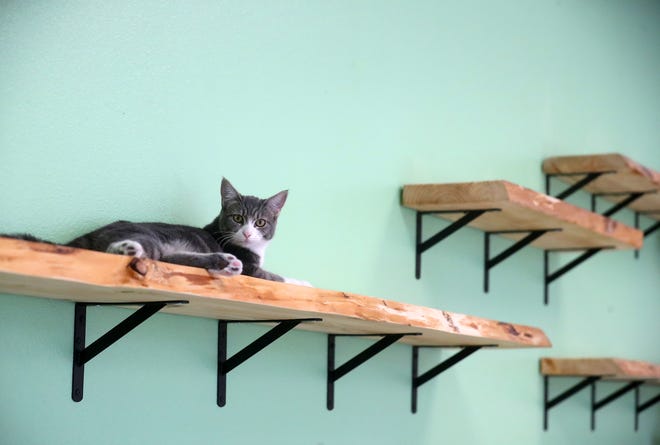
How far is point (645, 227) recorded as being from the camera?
419cm

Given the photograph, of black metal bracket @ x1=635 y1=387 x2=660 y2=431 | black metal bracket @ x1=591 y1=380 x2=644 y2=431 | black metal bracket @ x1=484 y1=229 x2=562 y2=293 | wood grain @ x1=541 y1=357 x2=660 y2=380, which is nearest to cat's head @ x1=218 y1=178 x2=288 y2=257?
black metal bracket @ x1=484 y1=229 x2=562 y2=293

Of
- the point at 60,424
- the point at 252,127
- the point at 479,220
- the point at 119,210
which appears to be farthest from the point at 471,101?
the point at 60,424

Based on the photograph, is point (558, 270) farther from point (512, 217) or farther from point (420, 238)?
point (420, 238)

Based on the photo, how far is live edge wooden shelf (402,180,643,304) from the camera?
2.41m

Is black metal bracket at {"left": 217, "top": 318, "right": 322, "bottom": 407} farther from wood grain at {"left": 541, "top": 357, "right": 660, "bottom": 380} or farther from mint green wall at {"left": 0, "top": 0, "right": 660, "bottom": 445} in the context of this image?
wood grain at {"left": 541, "top": 357, "right": 660, "bottom": 380}

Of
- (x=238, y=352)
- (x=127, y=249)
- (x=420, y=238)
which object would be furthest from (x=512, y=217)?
(x=127, y=249)

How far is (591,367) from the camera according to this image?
3.16 metres

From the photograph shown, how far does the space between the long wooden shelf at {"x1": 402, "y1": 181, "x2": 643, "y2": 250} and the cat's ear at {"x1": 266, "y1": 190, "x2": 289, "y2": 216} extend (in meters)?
0.66

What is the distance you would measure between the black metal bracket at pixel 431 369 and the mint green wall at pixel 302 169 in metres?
0.04

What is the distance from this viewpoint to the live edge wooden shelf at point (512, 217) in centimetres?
241

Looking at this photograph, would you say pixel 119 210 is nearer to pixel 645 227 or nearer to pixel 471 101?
pixel 471 101

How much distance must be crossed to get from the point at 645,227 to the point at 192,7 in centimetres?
283

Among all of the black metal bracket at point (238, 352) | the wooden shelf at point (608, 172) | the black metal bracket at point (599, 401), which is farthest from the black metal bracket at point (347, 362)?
the black metal bracket at point (599, 401)

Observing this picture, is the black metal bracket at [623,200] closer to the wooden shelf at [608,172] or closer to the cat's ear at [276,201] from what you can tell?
the wooden shelf at [608,172]
